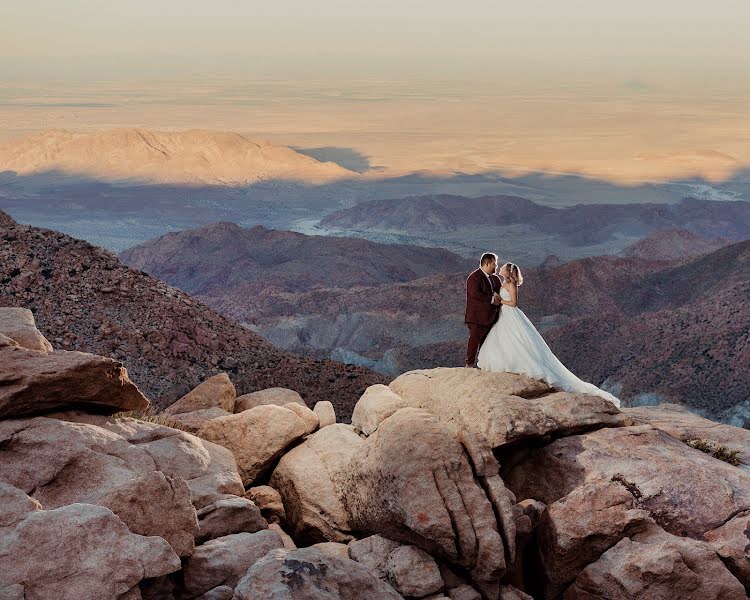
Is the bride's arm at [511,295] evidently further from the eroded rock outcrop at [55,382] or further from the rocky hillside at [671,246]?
the rocky hillside at [671,246]

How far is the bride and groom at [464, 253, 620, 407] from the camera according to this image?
15539 millimetres

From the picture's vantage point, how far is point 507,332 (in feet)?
51.2

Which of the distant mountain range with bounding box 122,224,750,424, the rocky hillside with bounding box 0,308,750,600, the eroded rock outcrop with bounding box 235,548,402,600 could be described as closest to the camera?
the eroded rock outcrop with bounding box 235,548,402,600

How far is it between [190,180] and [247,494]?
509ft

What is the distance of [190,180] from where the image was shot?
164 metres

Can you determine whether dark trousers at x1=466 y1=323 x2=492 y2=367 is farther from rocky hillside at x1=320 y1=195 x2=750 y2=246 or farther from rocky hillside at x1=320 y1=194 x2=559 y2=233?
rocky hillside at x1=320 y1=194 x2=559 y2=233

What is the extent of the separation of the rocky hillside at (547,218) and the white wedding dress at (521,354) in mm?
113599

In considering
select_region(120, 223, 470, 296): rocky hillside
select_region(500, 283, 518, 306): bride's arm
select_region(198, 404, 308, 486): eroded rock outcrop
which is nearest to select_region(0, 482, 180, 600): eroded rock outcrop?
select_region(198, 404, 308, 486): eroded rock outcrop

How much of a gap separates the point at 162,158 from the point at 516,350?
162121 millimetres

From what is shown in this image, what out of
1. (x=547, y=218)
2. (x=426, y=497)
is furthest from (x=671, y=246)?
(x=426, y=497)

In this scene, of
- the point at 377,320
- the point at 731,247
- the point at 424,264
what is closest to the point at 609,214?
the point at 424,264

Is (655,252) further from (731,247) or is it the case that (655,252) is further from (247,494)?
(247,494)

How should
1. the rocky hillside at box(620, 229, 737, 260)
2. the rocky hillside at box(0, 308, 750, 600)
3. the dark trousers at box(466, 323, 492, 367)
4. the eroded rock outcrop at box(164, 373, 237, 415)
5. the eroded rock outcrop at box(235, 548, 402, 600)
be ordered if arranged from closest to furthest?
the eroded rock outcrop at box(235, 548, 402, 600)
the rocky hillside at box(0, 308, 750, 600)
the dark trousers at box(466, 323, 492, 367)
the eroded rock outcrop at box(164, 373, 237, 415)
the rocky hillside at box(620, 229, 737, 260)

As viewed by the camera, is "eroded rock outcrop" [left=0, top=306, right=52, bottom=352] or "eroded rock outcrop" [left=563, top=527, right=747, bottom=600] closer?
"eroded rock outcrop" [left=563, top=527, right=747, bottom=600]
